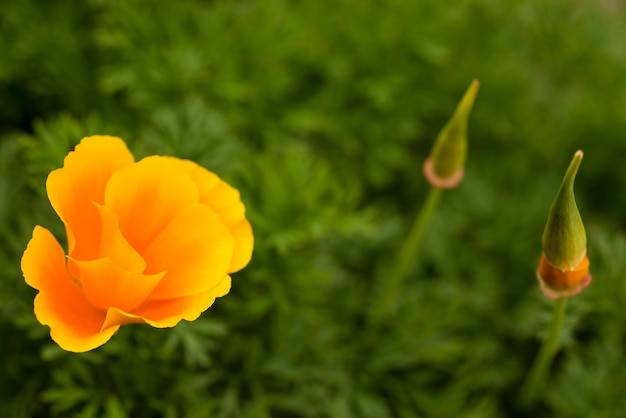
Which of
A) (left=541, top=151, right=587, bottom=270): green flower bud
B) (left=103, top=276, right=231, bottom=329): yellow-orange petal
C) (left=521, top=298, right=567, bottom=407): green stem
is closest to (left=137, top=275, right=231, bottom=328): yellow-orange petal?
(left=103, top=276, right=231, bottom=329): yellow-orange petal

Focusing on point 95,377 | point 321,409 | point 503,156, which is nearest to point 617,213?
point 503,156

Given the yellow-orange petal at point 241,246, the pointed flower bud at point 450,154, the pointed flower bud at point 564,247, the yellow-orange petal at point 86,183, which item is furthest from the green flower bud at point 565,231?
the yellow-orange petal at point 86,183

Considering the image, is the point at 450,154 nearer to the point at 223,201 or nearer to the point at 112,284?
the point at 223,201

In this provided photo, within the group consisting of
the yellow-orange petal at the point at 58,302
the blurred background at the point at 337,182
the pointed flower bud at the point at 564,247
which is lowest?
the blurred background at the point at 337,182

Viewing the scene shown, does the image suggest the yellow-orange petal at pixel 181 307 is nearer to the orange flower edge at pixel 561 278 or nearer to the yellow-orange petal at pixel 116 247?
the yellow-orange petal at pixel 116 247

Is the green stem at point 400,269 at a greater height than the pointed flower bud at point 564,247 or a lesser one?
lesser

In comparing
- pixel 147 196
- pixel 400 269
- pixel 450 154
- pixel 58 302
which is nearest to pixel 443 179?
pixel 450 154

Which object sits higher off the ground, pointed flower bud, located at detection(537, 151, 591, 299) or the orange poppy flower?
pointed flower bud, located at detection(537, 151, 591, 299)

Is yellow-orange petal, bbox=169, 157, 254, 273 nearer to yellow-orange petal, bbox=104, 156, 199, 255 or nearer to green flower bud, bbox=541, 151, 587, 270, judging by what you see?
yellow-orange petal, bbox=104, 156, 199, 255
